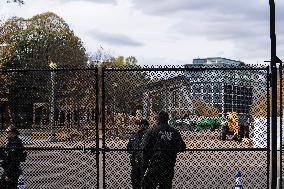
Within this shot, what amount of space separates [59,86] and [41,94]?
33 centimetres

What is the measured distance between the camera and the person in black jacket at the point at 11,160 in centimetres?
909

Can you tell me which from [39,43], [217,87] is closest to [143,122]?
[217,87]

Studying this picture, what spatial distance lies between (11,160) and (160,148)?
2.70m

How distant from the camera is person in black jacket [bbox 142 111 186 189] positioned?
868 cm

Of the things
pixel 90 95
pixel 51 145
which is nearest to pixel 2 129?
pixel 51 145

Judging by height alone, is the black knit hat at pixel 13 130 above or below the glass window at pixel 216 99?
below

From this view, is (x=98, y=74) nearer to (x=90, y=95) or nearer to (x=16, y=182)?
(x=90, y=95)

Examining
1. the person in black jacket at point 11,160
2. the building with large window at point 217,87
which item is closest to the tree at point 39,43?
the person in black jacket at point 11,160

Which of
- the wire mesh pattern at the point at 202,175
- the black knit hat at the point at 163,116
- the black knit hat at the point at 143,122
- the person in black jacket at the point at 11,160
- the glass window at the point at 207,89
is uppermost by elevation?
the glass window at the point at 207,89

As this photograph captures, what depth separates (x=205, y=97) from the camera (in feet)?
26.9

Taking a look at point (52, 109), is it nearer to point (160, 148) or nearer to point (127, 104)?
point (127, 104)

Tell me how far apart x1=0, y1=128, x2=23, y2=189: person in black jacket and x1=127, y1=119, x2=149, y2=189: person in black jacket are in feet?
6.25

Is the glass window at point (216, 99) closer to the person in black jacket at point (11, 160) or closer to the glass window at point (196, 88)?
the glass window at point (196, 88)

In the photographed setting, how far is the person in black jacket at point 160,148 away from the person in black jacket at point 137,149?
0.24 metres
